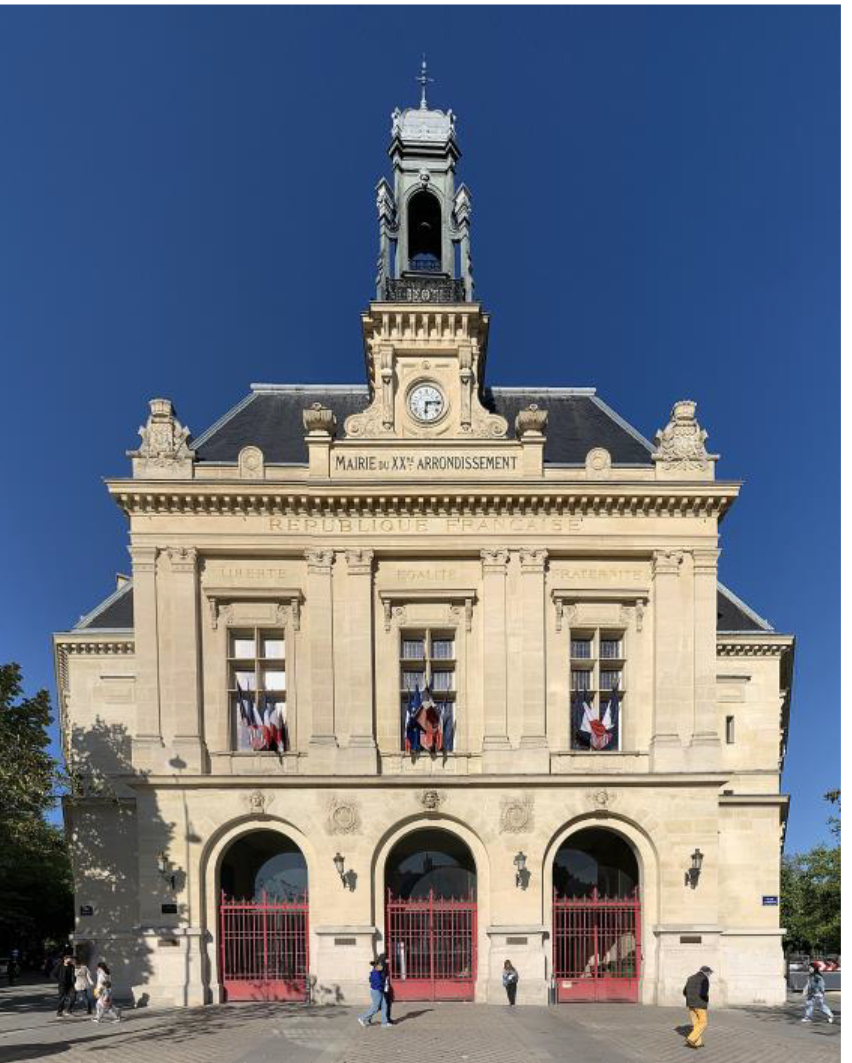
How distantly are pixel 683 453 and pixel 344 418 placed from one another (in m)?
12.7

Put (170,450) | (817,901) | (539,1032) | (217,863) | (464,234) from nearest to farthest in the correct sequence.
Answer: (539,1032) → (217,863) → (170,450) → (464,234) → (817,901)

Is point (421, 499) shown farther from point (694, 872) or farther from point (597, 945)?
point (597, 945)

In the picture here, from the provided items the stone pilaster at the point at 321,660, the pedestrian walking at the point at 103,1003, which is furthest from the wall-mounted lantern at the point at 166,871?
the stone pilaster at the point at 321,660

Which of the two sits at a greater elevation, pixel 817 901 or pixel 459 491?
pixel 459 491

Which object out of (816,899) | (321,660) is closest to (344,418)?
(321,660)

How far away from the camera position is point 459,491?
27078mm

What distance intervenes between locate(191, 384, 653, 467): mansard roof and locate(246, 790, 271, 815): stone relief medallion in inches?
411

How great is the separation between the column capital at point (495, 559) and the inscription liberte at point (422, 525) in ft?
2.05

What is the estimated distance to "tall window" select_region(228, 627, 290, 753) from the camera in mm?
26484

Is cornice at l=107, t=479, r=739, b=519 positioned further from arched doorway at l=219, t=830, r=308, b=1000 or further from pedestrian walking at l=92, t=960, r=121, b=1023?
pedestrian walking at l=92, t=960, r=121, b=1023

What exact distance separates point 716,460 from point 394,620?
37.7 feet

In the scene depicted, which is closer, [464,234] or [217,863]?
[217,863]
